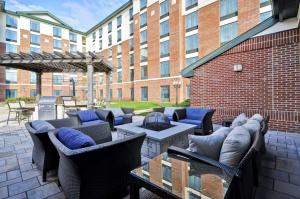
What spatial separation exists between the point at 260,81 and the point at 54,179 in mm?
6490

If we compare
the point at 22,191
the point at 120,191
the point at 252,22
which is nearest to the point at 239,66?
the point at 120,191

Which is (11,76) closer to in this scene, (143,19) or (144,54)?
(144,54)

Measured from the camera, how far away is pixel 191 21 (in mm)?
17422

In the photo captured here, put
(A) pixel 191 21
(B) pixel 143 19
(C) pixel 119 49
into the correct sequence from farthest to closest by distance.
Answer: (C) pixel 119 49, (B) pixel 143 19, (A) pixel 191 21

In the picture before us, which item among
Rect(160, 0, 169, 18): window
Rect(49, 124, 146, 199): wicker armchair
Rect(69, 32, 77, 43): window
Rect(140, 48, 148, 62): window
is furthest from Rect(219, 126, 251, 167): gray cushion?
Rect(69, 32, 77, 43): window

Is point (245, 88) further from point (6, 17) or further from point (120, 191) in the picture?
point (6, 17)

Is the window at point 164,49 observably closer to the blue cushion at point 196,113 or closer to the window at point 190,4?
the window at point 190,4

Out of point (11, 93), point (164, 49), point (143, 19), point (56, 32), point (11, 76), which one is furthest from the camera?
point (56, 32)

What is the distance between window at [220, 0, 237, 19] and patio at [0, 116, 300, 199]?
13508 mm

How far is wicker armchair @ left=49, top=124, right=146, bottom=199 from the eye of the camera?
6.09 feet

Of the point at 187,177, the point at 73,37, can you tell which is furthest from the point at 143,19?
the point at 187,177

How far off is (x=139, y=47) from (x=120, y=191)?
21.9 metres

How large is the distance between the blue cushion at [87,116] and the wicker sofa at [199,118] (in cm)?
275

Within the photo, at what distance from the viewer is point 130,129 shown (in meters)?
4.17
